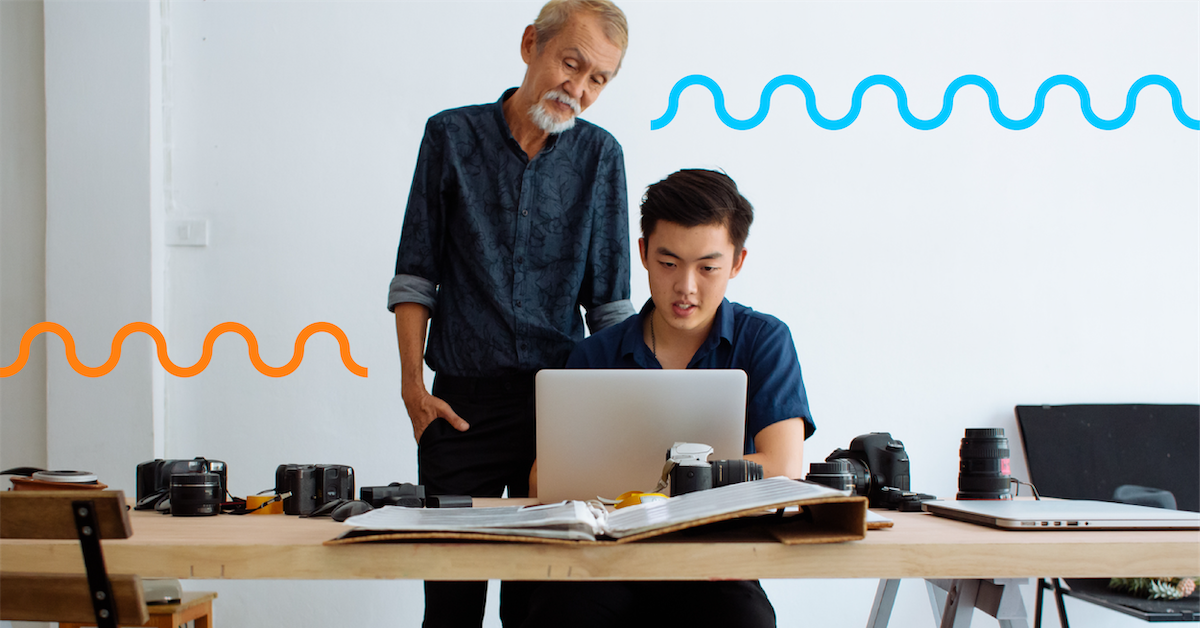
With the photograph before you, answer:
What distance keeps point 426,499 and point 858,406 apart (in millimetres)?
1995

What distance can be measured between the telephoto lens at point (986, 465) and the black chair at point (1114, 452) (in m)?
1.68

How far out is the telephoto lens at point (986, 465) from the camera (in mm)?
1175

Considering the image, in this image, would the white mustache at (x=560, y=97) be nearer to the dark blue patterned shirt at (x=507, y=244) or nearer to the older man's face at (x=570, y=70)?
the older man's face at (x=570, y=70)

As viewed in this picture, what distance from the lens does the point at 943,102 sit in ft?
9.41

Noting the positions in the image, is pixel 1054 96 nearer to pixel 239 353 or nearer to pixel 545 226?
pixel 545 226

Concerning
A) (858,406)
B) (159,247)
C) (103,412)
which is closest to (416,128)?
(159,247)

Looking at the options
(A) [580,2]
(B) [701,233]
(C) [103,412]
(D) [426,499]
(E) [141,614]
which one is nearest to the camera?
(E) [141,614]

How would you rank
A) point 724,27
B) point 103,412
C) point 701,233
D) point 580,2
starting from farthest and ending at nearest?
point 724,27 → point 103,412 → point 580,2 → point 701,233

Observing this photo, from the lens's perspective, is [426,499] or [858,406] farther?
[858,406]

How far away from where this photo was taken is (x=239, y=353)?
2.74 meters

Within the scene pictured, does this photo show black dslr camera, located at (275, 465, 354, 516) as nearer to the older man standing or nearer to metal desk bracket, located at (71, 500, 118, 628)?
metal desk bracket, located at (71, 500, 118, 628)

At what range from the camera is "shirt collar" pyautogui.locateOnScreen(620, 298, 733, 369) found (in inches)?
63.1

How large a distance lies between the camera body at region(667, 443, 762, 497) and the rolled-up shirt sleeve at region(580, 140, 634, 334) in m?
0.97

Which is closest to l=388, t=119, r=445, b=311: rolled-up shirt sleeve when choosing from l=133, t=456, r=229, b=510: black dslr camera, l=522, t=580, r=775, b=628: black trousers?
l=133, t=456, r=229, b=510: black dslr camera
